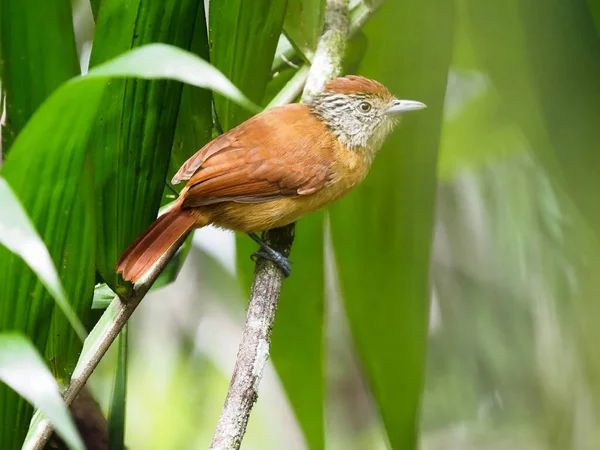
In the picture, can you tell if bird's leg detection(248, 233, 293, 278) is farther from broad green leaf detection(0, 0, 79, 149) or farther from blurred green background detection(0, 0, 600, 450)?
broad green leaf detection(0, 0, 79, 149)

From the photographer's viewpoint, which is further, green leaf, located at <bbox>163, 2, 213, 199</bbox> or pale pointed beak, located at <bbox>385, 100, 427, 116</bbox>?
pale pointed beak, located at <bbox>385, 100, 427, 116</bbox>

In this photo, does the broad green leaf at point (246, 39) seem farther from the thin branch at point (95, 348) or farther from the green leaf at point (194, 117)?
the thin branch at point (95, 348)

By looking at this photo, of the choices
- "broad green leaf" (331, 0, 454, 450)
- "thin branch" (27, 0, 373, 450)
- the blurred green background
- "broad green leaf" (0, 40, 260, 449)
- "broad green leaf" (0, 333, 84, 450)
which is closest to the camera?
"broad green leaf" (0, 333, 84, 450)

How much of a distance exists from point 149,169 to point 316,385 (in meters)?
0.74

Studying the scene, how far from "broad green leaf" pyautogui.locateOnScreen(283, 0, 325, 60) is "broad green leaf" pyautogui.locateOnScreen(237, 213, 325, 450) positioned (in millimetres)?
569

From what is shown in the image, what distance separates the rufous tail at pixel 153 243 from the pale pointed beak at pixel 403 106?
2.20 feet

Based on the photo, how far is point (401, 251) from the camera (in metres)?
1.64

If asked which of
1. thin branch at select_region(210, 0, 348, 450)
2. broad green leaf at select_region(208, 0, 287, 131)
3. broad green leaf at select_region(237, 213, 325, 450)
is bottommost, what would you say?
broad green leaf at select_region(237, 213, 325, 450)

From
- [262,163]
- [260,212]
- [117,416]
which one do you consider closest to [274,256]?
[260,212]

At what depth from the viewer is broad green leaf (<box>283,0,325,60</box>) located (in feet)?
5.87

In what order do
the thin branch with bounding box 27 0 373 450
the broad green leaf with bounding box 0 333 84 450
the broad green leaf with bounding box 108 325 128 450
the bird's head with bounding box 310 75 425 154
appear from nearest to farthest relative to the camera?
1. the broad green leaf with bounding box 0 333 84 450
2. the thin branch with bounding box 27 0 373 450
3. the broad green leaf with bounding box 108 325 128 450
4. the bird's head with bounding box 310 75 425 154

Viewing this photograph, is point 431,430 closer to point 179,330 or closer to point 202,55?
point 179,330

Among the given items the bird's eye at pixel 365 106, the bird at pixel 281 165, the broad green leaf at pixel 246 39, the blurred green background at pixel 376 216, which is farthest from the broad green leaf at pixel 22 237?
the bird's eye at pixel 365 106

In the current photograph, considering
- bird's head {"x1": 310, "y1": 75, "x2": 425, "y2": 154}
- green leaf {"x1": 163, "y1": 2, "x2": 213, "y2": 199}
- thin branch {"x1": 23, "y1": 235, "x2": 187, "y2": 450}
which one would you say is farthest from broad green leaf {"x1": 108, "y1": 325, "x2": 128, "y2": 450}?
bird's head {"x1": 310, "y1": 75, "x2": 425, "y2": 154}
